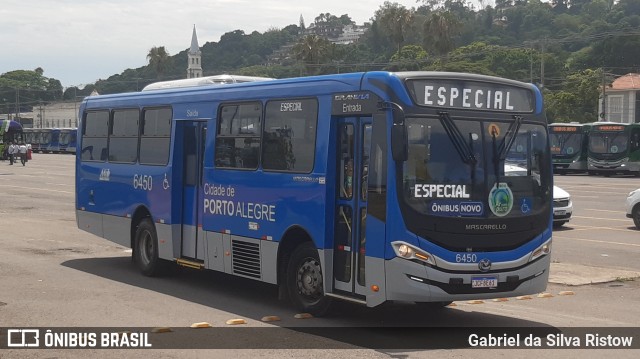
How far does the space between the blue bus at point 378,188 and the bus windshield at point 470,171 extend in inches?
0.6

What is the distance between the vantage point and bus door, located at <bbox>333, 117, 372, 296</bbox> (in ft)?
33.8

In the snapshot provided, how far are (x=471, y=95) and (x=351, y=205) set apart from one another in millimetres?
1856

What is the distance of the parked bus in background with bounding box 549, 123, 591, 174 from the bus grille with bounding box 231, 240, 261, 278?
152 feet

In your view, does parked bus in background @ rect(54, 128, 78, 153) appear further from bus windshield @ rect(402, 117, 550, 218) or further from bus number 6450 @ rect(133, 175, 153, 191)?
bus windshield @ rect(402, 117, 550, 218)

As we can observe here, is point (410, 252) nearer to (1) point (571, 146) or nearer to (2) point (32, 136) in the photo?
(1) point (571, 146)

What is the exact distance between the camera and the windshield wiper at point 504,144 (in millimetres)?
10242

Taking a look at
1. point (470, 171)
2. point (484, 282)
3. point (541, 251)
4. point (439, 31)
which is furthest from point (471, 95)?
point (439, 31)

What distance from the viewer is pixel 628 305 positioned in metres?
12.3

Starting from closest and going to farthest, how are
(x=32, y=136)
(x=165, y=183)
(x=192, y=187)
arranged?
(x=192, y=187)
(x=165, y=183)
(x=32, y=136)

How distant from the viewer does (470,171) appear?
397 inches

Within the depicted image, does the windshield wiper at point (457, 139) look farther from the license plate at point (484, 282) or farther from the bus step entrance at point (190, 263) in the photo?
the bus step entrance at point (190, 263)

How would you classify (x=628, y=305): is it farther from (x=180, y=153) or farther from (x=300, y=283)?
(x=180, y=153)

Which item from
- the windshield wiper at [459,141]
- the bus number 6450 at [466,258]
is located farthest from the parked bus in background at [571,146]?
the bus number 6450 at [466,258]

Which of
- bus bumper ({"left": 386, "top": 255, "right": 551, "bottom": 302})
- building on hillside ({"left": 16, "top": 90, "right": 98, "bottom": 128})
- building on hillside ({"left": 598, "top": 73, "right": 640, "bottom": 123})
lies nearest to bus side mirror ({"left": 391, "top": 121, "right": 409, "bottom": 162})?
bus bumper ({"left": 386, "top": 255, "right": 551, "bottom": 302})
